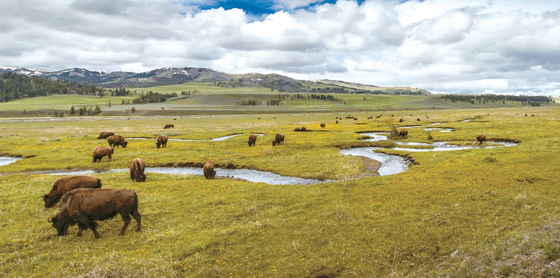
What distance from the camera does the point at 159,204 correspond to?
1708cm

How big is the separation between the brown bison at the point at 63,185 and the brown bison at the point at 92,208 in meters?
4.63

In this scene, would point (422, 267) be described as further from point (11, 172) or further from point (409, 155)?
point (11, 172)

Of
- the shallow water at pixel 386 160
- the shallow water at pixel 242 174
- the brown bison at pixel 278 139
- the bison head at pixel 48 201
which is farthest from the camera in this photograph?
the brown bison at pixel 278 139

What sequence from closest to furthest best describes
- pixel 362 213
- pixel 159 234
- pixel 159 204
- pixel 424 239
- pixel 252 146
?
pixel 424 239, pixel 159 234, pixel 362 213, pixel 159 204, pixel 252 146

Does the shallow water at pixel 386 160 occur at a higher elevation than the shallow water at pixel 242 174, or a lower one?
higher

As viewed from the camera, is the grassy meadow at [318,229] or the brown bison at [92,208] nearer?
the grassy meadow at [318,229]

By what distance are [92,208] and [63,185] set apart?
21.4 ft

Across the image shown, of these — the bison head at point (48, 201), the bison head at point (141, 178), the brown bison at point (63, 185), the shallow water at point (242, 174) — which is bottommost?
the shallow water at point (242, 174)

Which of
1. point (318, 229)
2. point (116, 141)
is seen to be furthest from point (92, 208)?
point (116, 141)

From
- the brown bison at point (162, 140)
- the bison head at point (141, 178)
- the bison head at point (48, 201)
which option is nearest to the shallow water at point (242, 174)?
the bison head at point (141, 178)

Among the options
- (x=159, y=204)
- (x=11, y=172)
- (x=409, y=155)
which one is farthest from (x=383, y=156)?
(x=11, y=172)

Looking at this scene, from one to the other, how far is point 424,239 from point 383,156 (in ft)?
78.8

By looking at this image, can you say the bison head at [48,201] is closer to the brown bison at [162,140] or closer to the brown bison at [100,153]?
the brown bison at [100,153]

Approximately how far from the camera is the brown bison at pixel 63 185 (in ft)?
54.5
